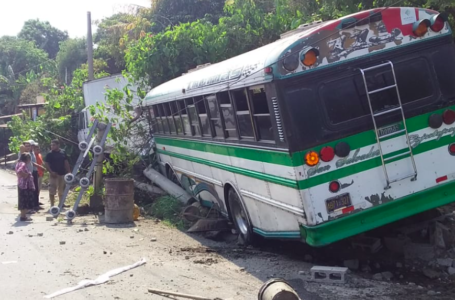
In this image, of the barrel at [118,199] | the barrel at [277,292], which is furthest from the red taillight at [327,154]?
the barrel at [118,199]

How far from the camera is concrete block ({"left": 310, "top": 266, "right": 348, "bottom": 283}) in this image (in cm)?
708

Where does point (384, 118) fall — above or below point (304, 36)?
below

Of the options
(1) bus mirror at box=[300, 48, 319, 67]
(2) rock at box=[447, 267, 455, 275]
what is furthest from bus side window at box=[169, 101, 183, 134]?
(2) rock at box=[447, 267, 455, 275]

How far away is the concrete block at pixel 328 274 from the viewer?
7.08m

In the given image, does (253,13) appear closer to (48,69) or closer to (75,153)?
(75,153)

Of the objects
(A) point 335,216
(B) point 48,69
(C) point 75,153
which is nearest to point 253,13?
(C) point 75,153

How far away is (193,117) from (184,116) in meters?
0.74

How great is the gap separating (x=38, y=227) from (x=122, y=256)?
352 centimetres

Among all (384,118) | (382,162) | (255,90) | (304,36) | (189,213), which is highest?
(304,36)

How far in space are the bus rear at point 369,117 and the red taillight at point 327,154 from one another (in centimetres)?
1

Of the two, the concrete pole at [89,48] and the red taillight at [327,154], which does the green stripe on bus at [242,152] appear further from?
the concrete pole at [89,48]

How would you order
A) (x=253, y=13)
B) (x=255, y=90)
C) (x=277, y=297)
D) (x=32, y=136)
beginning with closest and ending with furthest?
1. (x=277, y=297)
2. (x=255, y=90)
3. (x=253, y=13)
4. (x=32, y=136)

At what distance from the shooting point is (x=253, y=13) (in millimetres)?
18641

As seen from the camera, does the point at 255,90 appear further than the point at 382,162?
Yes
